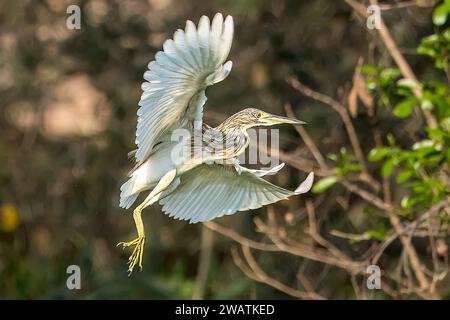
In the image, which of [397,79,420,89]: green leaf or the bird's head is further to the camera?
[397,79,420,89]: green leaf

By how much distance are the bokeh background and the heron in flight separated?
270cm

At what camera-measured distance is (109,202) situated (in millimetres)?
6660

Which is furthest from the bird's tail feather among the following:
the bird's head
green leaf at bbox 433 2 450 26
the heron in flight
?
green leaf at bbox 433 2 450 26

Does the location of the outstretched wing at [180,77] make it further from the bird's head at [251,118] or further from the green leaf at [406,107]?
the green leaf at [406,107]

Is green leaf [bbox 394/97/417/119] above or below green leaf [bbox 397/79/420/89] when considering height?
below

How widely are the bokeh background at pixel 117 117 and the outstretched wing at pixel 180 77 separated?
2772 millimetres

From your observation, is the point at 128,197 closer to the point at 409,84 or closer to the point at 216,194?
the point at 216,194

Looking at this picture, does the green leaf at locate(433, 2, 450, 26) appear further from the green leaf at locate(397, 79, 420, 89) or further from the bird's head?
the bird's head

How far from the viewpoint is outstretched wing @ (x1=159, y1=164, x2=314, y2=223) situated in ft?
5.86

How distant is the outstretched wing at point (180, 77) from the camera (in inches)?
64.6

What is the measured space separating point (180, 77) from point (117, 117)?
14.8 feet

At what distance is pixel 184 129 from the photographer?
172 centimetres

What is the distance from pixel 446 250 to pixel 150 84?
2.47 meters

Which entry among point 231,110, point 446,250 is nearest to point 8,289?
point 231,110
